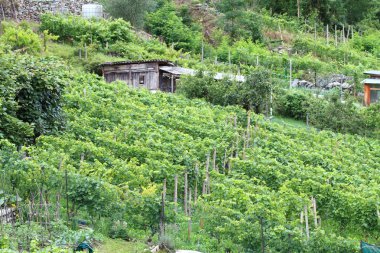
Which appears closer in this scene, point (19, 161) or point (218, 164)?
point (19, 161)

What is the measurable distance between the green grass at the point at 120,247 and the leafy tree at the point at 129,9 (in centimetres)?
3509

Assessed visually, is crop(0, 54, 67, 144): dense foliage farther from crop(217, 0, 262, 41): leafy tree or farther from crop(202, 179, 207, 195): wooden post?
crop(217, 0, 262, 41): leafy tree

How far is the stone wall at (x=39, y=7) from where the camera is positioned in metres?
51.2

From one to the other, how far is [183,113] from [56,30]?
56.7ft

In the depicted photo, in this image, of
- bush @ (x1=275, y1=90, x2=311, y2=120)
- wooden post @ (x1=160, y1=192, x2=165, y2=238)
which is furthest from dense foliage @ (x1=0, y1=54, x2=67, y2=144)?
bush @ (x1=275, y1=90, x2=311, y2=120)

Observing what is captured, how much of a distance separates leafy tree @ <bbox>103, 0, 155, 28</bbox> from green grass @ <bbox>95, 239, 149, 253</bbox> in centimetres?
3509

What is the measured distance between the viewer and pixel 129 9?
5516cm

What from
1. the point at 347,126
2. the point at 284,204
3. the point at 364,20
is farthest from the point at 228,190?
the point at 364,20

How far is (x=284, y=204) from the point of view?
22672mm

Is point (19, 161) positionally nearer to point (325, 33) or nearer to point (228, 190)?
point (228, 190)

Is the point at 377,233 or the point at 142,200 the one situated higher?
the point at 142,200

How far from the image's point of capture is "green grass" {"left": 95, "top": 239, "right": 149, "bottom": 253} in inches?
807

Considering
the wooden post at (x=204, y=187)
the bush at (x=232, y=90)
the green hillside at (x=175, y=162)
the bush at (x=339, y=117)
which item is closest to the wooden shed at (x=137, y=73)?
the green hillside at (x=175, y=162)

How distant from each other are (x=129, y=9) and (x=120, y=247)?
3578 cm
